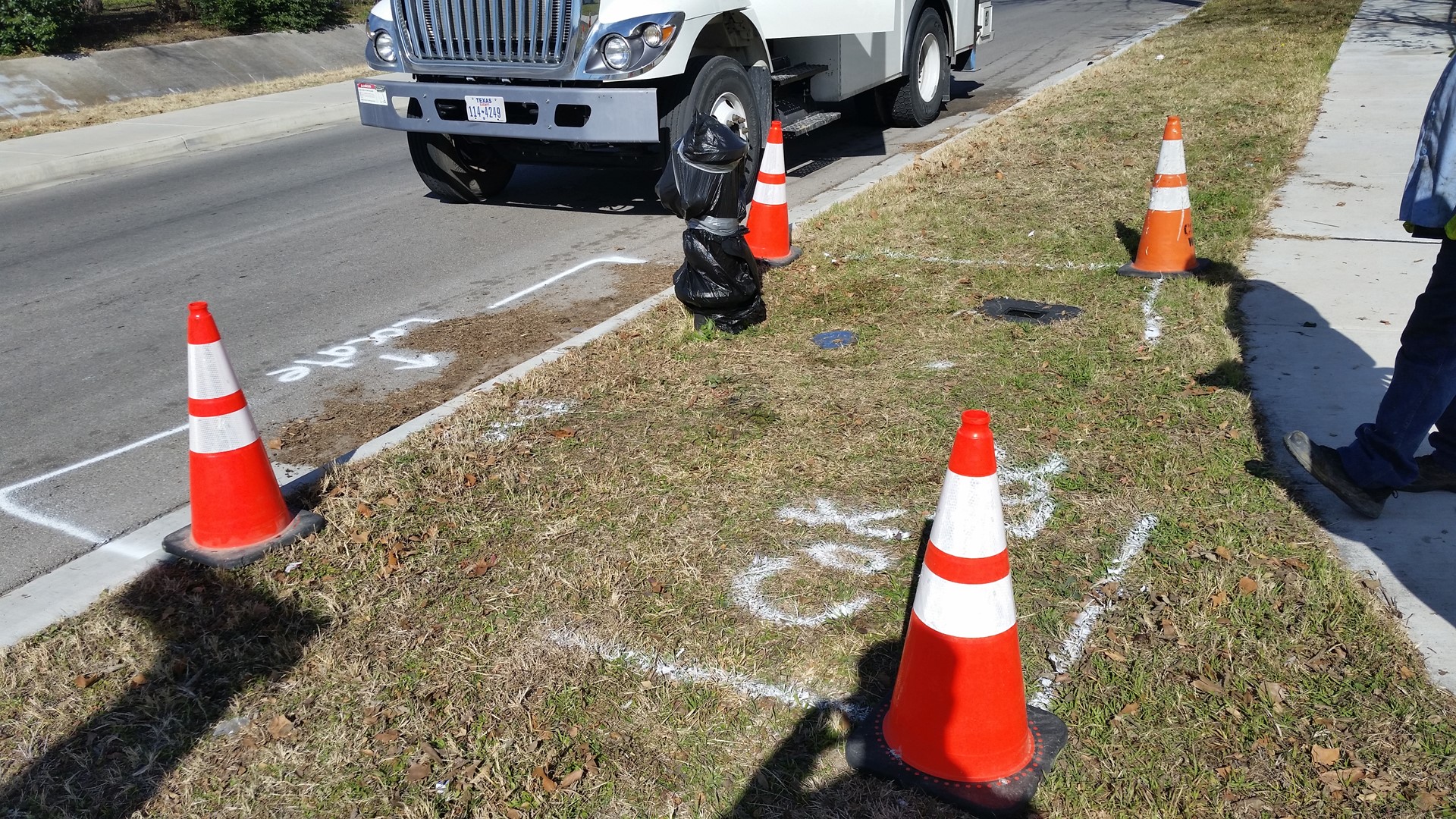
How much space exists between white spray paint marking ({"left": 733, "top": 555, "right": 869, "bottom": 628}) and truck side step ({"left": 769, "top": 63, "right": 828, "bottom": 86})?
5.82 m

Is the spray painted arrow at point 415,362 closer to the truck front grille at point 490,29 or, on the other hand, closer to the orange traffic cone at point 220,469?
the orange traffic cone at point 220,469

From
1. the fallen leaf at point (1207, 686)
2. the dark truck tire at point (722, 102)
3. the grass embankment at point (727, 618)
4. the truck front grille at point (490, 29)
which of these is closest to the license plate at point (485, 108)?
the truck front grille at point (490, 29)

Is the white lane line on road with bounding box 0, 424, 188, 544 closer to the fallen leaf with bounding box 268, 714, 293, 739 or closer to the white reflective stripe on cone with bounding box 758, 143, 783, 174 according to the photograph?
the fallen leaf with bounding box 268, 714, 293, 739

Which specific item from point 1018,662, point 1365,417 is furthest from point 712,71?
point 1018,662

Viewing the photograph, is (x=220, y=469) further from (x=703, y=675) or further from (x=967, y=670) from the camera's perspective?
(x=967, y=670)

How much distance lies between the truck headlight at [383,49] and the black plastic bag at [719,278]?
3870mm

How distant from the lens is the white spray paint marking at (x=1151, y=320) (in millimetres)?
5137

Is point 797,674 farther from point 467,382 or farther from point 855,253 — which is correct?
point 855,253

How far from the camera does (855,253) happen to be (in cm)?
674

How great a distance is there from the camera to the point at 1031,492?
3834 millimetres

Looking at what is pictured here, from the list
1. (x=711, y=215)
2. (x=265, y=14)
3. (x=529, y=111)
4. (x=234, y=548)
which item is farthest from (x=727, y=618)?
(x=265, y=14)

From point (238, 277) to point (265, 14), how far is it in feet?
46.9

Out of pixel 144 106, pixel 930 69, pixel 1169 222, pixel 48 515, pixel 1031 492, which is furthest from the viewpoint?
pixel 144 106

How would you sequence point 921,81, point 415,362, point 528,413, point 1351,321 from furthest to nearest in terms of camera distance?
point 921,81 < point 415,362 < point 1351,321 < point 528,413
